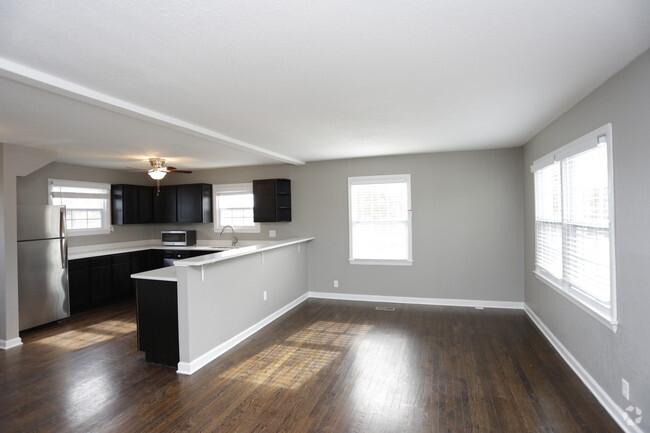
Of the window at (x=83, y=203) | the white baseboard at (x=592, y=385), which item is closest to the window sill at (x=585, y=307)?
the white baseboard at (x=592, y=385)

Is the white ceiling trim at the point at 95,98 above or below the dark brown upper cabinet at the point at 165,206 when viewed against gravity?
above

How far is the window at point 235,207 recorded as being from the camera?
659 cm

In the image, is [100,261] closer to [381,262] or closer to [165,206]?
[165,206]

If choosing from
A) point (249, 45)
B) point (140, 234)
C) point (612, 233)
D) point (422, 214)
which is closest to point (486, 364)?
point (612, 233)

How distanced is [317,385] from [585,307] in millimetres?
2341

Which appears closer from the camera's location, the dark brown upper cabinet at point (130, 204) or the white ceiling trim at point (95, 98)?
the white ceiling trim at point (95, 98)

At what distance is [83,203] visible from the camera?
6082mm

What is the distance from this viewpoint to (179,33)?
5.82ft

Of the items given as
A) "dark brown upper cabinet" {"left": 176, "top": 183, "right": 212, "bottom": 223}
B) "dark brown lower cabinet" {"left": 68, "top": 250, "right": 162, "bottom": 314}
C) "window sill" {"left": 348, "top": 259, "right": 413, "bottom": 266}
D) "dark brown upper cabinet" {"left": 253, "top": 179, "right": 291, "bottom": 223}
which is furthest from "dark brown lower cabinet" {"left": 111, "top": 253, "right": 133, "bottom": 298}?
"window sill" {"left": 348, "top": 259, "right": 413, "bottom": 266}

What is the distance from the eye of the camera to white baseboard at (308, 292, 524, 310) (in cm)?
521

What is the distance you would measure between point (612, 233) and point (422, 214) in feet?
10.2

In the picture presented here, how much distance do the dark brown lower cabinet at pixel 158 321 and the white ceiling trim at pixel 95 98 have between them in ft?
5.07

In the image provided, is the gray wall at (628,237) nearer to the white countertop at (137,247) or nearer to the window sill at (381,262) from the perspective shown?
the window sill at (381,262)

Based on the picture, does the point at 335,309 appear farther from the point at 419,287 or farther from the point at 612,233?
the point at 612,233
